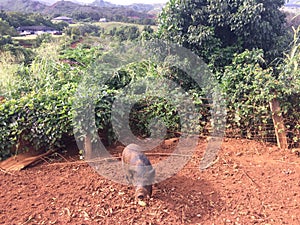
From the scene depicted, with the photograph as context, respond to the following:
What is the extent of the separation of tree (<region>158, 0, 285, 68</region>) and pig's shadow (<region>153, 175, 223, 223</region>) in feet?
8.35

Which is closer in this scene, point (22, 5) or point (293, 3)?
point (293, 3)

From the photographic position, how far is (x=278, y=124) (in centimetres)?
311

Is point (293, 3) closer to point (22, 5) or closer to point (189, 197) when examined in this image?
point (189, 197)

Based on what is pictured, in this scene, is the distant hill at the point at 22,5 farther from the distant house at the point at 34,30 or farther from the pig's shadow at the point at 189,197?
the pig's shadow at the point at 189,197

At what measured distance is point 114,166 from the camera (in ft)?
9.55

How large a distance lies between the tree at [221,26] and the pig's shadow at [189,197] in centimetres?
254

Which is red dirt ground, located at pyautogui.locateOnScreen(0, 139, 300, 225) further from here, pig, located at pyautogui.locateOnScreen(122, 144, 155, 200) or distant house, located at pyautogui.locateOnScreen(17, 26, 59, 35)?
distant house, located at pyautogui.locateOnScreen(17, 26, 59, 35)

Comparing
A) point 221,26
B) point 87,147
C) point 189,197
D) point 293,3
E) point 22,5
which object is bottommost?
Answer: point 189,197

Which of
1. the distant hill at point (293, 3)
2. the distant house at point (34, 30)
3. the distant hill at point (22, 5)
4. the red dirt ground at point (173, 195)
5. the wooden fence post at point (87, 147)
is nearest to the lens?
the red dirt ground at point (173, 195)

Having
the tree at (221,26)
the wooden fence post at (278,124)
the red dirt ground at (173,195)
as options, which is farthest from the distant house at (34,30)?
the wooden fence post at (278,124)

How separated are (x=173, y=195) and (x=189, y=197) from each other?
0.47 feet

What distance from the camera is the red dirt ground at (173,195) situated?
2.13 m

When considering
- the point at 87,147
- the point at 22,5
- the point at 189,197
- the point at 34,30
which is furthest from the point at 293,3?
the point at 22,5

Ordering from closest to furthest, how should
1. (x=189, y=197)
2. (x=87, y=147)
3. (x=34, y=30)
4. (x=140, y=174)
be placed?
1. (x=140, y=174)
2. (x=189, y=197)
3. (x=87, y=147)
4. (x=34, y=30)
